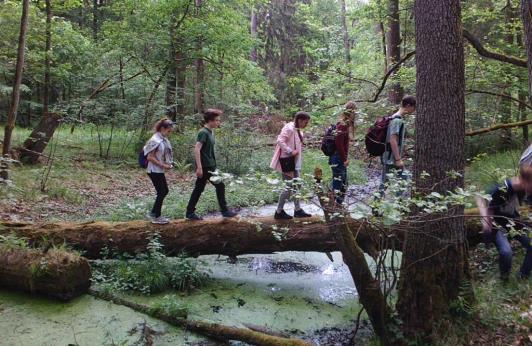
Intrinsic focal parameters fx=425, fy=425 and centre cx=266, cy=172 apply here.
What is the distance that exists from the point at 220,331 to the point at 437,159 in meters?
3.13

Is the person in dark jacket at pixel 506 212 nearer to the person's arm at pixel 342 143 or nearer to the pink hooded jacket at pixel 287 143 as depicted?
the person's arm at pixel 342 143

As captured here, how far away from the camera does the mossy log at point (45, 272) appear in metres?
5.43

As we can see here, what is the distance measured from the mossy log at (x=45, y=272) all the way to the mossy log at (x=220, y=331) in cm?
73

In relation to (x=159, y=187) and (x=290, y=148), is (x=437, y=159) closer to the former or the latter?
(x=290, y=148)

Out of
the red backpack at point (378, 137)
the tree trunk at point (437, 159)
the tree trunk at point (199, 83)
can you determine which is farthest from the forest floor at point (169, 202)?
the tree trunk at point (199, 83)

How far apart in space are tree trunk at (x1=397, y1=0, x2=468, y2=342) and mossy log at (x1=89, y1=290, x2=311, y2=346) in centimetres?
142

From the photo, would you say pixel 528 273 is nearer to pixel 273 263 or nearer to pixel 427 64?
pixel 427 64

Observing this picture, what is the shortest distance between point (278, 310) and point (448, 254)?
7.45 feet

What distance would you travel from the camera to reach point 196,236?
260 inches

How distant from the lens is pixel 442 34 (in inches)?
187

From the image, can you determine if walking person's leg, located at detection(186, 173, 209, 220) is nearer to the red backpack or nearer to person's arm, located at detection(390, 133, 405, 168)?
the red backpack

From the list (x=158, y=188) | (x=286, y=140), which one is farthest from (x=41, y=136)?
(x=286, y=140)

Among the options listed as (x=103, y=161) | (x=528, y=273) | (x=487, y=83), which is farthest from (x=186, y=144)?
(x=528, y=273)

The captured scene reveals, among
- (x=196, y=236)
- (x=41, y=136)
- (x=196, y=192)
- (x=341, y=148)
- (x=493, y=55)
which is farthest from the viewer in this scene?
(x=41, y=136)
